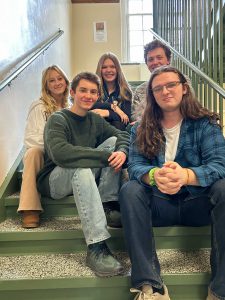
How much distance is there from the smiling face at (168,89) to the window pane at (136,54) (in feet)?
16.1

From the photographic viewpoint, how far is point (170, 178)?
146cm

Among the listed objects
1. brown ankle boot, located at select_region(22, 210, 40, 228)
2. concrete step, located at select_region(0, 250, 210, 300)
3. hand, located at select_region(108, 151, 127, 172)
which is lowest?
concrete step, located at select_region(0, 250, 210, 300)

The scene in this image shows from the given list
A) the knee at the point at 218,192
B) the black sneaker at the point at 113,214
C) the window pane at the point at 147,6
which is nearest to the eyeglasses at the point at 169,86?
the knee at the point at 218,192

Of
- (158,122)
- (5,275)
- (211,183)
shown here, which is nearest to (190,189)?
(211,183)

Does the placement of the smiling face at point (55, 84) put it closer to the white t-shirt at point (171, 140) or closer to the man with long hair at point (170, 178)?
the man with long hair at point (170, 178)

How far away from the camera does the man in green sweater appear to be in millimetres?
1564

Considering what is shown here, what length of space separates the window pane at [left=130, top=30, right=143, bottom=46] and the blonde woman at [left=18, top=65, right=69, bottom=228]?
14.3 feet

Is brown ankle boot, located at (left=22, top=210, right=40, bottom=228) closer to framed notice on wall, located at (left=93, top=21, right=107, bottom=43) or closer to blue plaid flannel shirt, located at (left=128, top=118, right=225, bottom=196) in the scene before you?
blue plaid flannel shirt, located at (left=128, top=118, right=225, bottom=196)

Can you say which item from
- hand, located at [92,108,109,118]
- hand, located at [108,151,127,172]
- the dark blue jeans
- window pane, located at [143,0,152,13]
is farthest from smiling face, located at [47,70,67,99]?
window pane, located at [143,0,152,13]

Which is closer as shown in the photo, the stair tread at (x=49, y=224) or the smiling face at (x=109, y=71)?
the stair tread at (x=49, y=224)

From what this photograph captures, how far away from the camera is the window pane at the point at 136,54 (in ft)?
21.0

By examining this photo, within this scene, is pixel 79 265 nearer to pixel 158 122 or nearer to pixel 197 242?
pixel 197 242

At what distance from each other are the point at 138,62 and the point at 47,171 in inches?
185

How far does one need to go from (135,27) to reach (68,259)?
5.50 m
